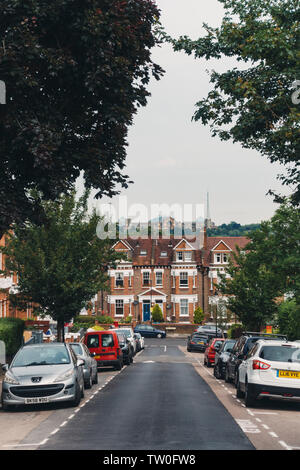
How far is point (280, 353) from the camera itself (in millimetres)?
17734

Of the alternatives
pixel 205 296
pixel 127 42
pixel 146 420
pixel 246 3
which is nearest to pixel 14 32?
pixel 127 42

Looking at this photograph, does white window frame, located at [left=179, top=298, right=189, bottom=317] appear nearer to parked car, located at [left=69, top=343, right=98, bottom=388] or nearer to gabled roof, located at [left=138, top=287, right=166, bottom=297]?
gabled roof, located at [left=138, top=287, right=166, bottom=297]

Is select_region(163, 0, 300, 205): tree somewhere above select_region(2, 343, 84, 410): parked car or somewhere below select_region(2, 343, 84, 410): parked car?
above

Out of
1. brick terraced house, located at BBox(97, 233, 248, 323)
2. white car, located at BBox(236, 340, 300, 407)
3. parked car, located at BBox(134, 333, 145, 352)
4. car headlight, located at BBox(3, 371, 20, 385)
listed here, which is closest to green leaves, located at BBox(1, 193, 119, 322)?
parked car, located at BBox(134, 333, 145, 352)

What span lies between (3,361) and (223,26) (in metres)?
18.2

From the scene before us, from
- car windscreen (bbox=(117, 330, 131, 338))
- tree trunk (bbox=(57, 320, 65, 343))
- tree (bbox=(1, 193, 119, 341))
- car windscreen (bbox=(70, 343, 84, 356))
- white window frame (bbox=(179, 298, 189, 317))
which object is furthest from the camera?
white window frame (bbox=(179, 298, 189, 317))

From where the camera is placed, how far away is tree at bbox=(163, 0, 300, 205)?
18.5 m

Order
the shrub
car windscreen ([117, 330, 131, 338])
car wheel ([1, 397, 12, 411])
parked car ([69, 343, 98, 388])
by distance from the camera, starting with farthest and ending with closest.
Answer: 1. the shrub
2. car windscreen ([117, 330, 131, 338])
3. parked car ([69, 343, 98, 388])
4. car wheel ([1, 397, 12, 411])

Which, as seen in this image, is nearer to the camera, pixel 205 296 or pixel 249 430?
pixel 249 430

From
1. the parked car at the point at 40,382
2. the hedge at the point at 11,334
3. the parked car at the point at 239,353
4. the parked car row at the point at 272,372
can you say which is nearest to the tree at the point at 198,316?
the hedge at the point at 11,334

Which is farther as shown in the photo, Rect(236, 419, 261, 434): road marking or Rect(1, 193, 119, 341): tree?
Rect(1, 193, 119, 341): tree
